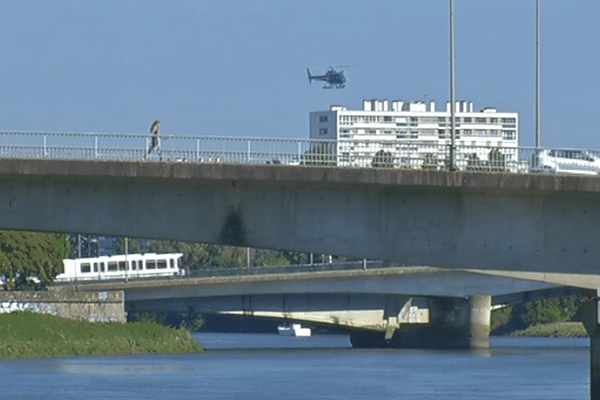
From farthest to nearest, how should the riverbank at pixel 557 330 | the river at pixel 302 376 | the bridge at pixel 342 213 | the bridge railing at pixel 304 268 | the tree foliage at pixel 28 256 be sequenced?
the riverbank at pixel 557 330
the bridge railing at pixel 304 268
the tree foliage at pixel 28 256
the river at pixel 302 376
the bridge at pixel 342 213

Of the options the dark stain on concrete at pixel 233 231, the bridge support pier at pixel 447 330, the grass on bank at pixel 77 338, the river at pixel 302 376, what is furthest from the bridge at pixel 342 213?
the bridge support pier at pixel 447 330

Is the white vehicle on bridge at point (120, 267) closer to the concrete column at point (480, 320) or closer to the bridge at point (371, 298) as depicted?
A: the bridge at point (371, 298)

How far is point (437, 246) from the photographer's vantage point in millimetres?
46875

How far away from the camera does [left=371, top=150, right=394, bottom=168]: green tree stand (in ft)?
156

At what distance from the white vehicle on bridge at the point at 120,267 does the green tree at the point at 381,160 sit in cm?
9324

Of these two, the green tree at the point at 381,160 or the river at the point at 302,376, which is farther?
the river at the point at 302,376

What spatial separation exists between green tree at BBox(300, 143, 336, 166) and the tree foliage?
63234 mm

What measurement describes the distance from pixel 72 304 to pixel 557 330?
A: 61.3 m

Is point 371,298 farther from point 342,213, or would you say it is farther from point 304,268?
point 342,213

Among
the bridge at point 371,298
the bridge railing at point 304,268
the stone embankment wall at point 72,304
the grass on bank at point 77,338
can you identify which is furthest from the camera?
the bridge railing at point 304,268

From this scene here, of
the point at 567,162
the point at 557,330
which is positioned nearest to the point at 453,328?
the point at 557,330

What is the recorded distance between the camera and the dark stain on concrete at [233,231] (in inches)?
1832

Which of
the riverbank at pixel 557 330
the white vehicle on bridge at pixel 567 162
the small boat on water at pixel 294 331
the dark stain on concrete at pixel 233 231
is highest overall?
the white vehicle on bridge at pixel 567 162

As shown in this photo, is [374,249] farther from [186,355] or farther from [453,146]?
[186,355]
